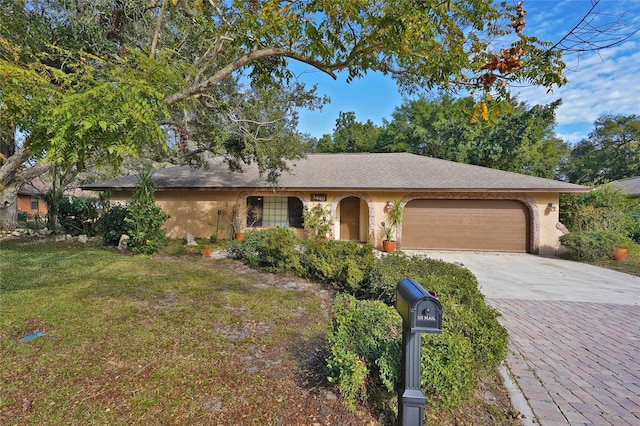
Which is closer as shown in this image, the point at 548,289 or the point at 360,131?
the point at 548,289

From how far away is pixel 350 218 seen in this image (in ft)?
43.8

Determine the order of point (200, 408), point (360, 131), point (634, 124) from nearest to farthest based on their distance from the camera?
point (200, 408)
point (634, 124)
point (360, 131)

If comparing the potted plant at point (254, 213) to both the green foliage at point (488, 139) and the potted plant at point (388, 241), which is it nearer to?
the potted plant at point (388, 241)

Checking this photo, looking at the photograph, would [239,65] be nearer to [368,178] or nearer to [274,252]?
[274,252]

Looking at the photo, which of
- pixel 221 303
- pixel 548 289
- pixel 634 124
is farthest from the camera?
pixel 634 124

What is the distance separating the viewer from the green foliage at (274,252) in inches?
277

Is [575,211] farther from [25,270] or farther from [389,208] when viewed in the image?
[25,270]

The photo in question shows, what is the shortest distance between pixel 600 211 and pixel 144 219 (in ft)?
54.5

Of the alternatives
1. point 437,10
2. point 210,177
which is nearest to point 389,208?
point 210,177

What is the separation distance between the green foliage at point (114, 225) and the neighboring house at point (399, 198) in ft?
7.44

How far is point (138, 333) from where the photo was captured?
3635 mm

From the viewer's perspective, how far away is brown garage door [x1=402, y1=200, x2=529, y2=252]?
11.5 m

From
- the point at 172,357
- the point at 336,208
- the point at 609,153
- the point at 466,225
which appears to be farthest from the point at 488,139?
the point at 172,357

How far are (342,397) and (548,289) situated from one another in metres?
6.36
